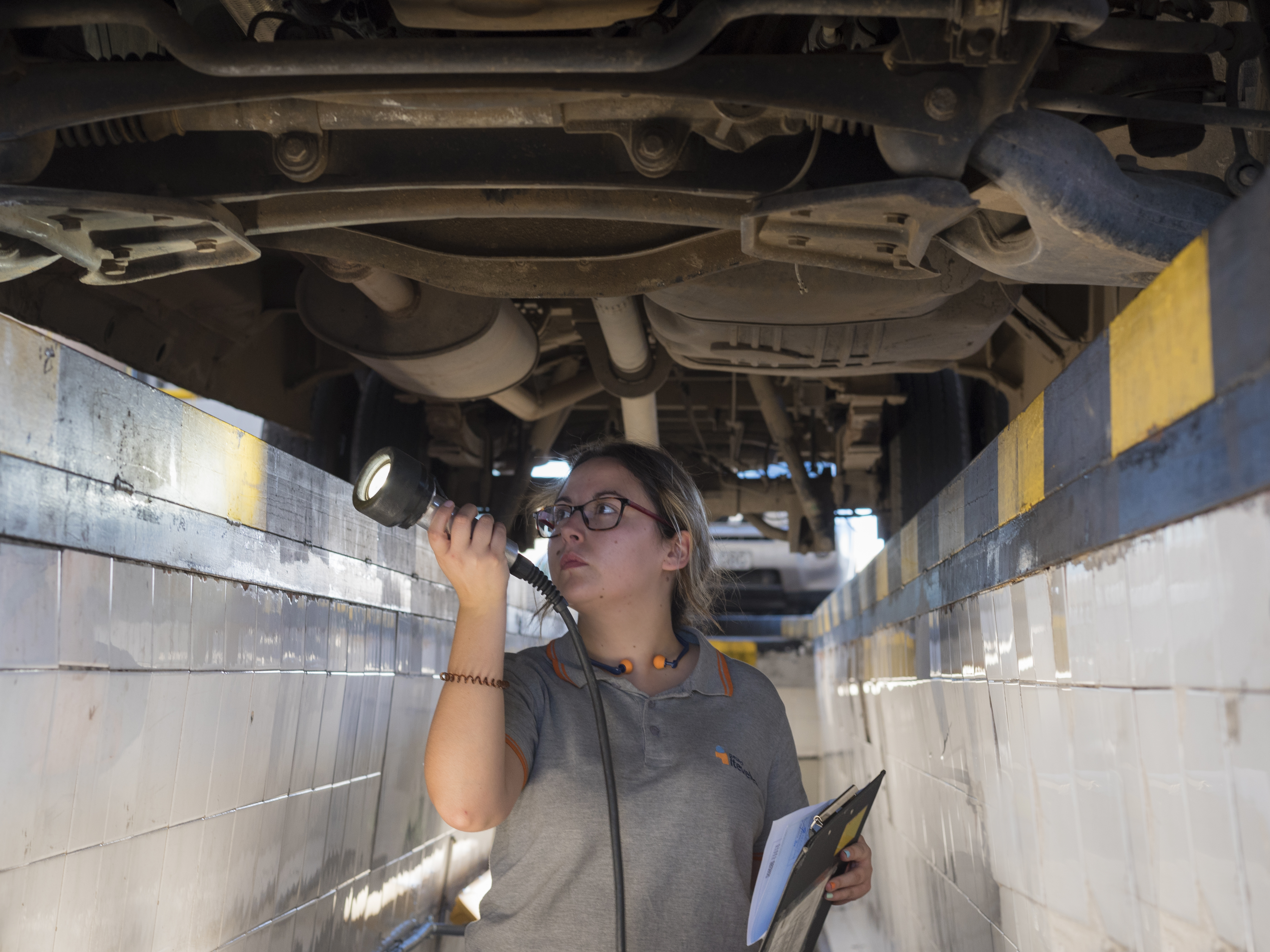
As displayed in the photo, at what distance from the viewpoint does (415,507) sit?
1.62 meters

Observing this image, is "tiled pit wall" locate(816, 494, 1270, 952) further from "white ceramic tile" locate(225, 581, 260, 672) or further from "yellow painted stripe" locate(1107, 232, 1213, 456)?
"white ceramic tile" locate(225, 581, 260, 672)

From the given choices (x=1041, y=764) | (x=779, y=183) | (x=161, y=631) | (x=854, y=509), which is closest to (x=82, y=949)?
(x=161, y=631)

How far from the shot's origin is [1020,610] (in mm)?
1573

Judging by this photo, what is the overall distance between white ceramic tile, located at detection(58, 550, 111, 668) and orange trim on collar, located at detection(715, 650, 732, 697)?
1.02 metres

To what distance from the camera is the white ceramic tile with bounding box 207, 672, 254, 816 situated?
200cm

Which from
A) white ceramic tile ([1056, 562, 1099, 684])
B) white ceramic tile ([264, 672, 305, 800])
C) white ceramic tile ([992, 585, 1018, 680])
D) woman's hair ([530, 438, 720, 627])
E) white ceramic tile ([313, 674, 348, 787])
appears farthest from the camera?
white ceramic tile ([313, 674, 348, 787])

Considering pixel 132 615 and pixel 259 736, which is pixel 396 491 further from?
pixel 259 736

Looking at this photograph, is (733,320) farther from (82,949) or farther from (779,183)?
(82,949)

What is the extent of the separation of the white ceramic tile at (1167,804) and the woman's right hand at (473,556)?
2.85 feet

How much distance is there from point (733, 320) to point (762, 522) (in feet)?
12.0

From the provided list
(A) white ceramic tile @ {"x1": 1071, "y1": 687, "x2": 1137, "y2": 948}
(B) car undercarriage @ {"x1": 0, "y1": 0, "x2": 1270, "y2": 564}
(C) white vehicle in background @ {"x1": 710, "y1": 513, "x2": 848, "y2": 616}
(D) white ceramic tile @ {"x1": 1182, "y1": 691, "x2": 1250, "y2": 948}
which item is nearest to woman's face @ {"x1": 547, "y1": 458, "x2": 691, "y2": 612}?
(B) car undercarriage @ {"x1": 0, "y1": 0, "x2": 1270, "y2": 564}

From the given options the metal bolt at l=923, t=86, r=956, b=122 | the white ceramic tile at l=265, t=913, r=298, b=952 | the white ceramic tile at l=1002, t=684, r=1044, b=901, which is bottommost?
the white ceramic tile at l=265, t=913, r=298, b=952

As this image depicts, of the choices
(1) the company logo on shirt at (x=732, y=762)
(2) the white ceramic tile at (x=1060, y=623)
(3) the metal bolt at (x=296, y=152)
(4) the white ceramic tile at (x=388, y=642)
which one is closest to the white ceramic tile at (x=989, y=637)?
(2) the white ceramic tile at (x=1060, y=623)

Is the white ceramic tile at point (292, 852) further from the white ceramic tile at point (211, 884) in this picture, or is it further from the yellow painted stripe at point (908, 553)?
the yellow painted stripe at point (908, 553)
